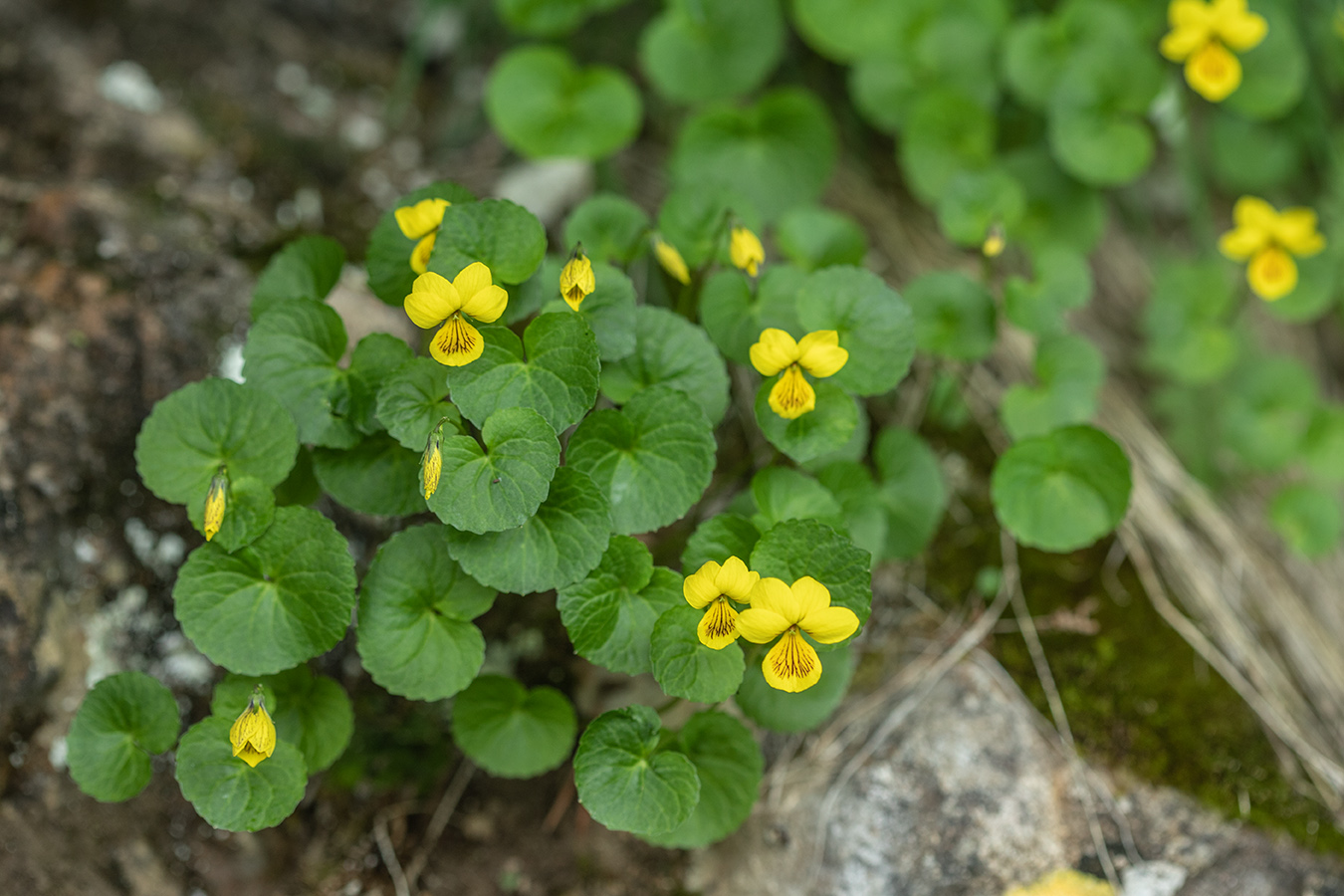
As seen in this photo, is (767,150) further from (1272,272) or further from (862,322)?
(1272,272)

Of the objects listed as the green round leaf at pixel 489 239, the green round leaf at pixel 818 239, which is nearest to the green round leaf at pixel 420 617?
the green round leaf at pixel 489 239

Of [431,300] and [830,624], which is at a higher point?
[431,300]

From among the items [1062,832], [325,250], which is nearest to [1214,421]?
[1062,832]

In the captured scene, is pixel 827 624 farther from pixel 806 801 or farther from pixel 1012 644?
pixel 1012 644

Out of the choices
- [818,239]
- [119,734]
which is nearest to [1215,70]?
[818,239]

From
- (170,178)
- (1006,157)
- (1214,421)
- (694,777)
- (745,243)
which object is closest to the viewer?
(694,777)

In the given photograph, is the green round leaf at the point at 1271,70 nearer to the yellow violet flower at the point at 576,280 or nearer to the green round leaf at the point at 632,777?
the yellow violet flower at the point at 576,280
